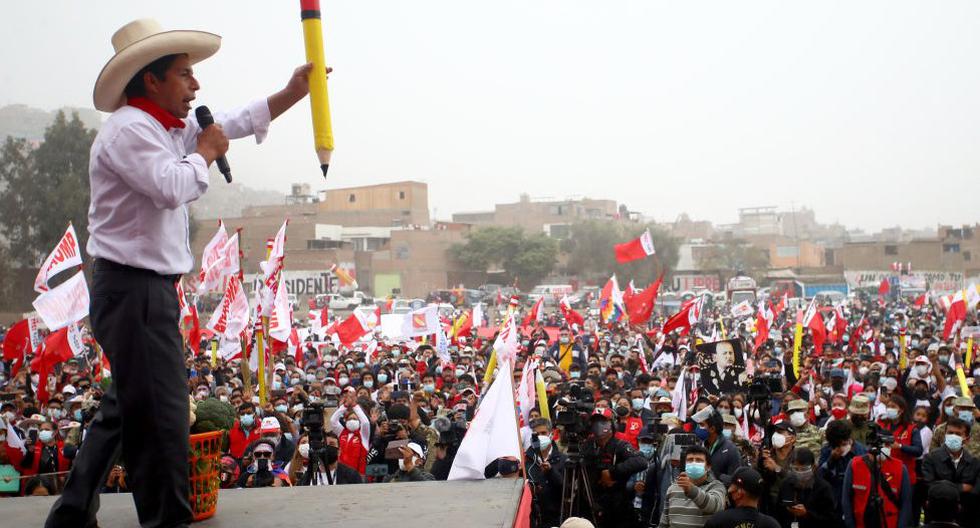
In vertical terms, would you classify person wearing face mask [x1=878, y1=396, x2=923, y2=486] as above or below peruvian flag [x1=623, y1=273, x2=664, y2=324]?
below

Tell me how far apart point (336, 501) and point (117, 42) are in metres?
1.91

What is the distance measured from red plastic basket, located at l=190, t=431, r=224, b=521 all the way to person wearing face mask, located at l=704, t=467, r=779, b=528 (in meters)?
3.63

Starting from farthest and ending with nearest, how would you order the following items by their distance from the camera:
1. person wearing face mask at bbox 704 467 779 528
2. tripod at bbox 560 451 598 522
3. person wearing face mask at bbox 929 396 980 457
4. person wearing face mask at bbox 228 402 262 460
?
person wearing face mask at bbox 228 402 262 460
person wearing face mask at bbox 929 396 980 457
tripod at bbox 560 451 598 522
person wearing face mask at bbox 704 467 779 528

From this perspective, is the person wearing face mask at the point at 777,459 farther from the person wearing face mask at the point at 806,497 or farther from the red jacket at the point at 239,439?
the red jacket at the point at 239,439

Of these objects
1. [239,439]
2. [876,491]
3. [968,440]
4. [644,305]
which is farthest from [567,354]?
[876,491]

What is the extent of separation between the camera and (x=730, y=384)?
12.6m

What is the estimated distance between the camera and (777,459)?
8250 millimetres

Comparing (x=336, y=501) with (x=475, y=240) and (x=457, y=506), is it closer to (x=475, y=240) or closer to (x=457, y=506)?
(x=457, y=506)

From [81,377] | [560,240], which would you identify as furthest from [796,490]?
[560,240]

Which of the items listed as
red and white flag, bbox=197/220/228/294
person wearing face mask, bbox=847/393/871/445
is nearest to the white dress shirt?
person wearing face mask, bbox=847/393/871/445

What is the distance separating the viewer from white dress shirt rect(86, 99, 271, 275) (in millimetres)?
3236

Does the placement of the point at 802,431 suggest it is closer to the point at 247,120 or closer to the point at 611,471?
the point at 611,471

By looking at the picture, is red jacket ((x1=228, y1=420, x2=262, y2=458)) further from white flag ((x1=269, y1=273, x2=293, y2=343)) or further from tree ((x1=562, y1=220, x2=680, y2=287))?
tree ((x1=562, y1=220, x2=680, y2=287))

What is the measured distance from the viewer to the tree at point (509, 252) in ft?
221
